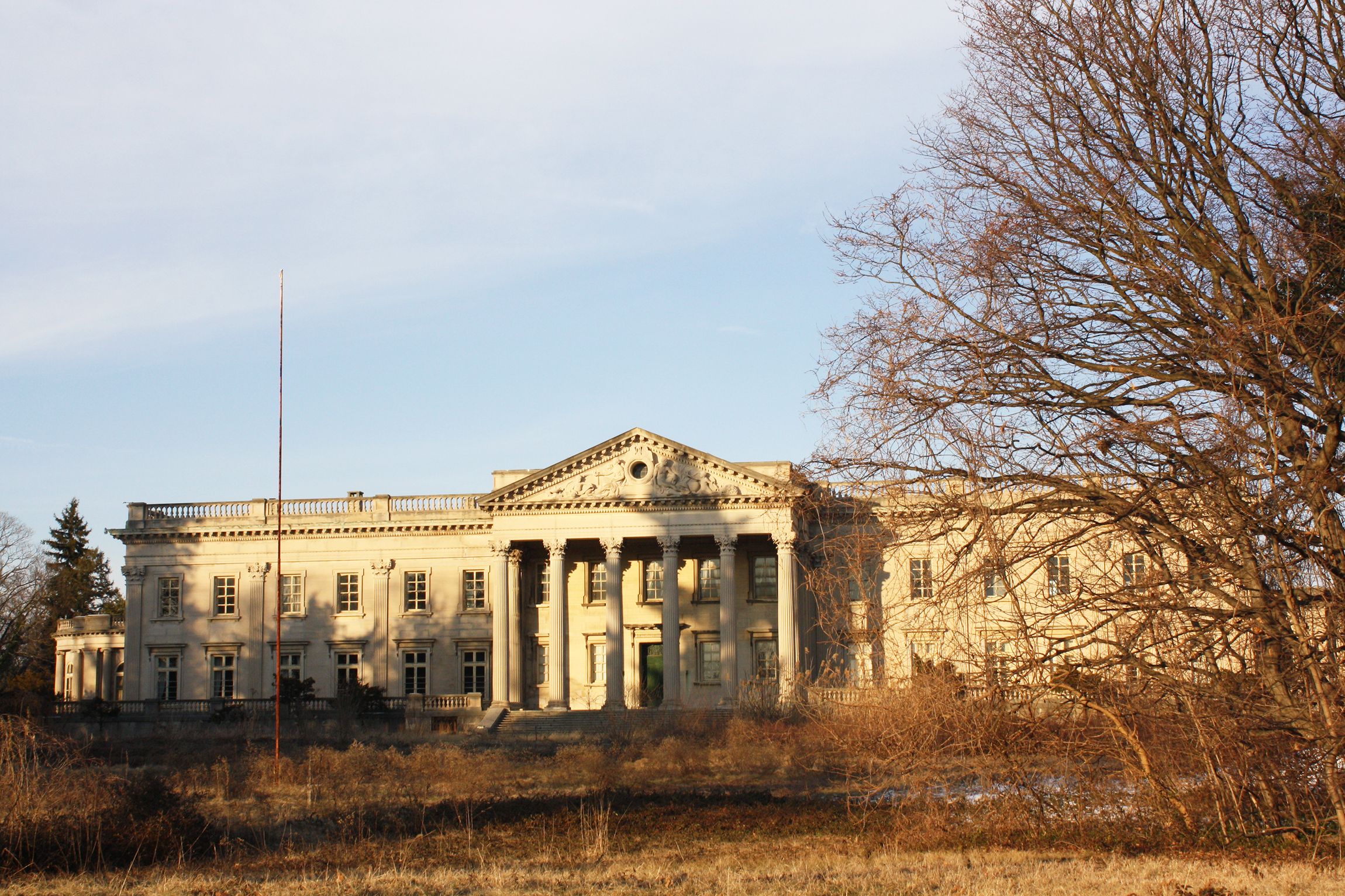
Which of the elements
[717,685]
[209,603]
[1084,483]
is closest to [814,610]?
[717,685]

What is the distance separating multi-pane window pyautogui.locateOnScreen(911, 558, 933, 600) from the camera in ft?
44.6

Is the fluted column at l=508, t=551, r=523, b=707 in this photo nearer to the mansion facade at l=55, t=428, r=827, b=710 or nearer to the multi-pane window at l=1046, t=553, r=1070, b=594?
the mansion facade at l=55, t=428, r=827, b=710

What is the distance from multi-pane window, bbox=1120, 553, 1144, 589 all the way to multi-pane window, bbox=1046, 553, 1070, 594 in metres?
0.52

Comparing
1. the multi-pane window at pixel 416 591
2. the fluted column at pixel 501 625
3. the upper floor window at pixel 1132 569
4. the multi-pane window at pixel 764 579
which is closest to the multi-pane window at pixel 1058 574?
the upper floor window at pixel 1132 569

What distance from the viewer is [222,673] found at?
57.0 m

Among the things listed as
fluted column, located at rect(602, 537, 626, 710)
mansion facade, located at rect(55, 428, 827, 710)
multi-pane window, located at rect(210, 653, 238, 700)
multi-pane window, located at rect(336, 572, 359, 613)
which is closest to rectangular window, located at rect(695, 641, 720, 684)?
mansion facade, located at rect(55, 428, 827, 710)

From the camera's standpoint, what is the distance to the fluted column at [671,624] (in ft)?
163

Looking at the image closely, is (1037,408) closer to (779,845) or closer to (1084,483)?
(1084,483)

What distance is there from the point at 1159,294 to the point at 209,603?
166 feet

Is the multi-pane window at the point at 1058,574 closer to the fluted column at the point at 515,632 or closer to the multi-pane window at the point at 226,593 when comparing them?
the fluted column at the point at 515,632

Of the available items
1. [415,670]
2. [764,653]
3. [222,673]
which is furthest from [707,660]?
[222,673]

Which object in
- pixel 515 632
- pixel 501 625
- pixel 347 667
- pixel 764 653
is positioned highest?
pixel 501 625

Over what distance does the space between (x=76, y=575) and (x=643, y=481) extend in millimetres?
51345

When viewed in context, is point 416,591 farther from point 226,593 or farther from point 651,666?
point 651,666
